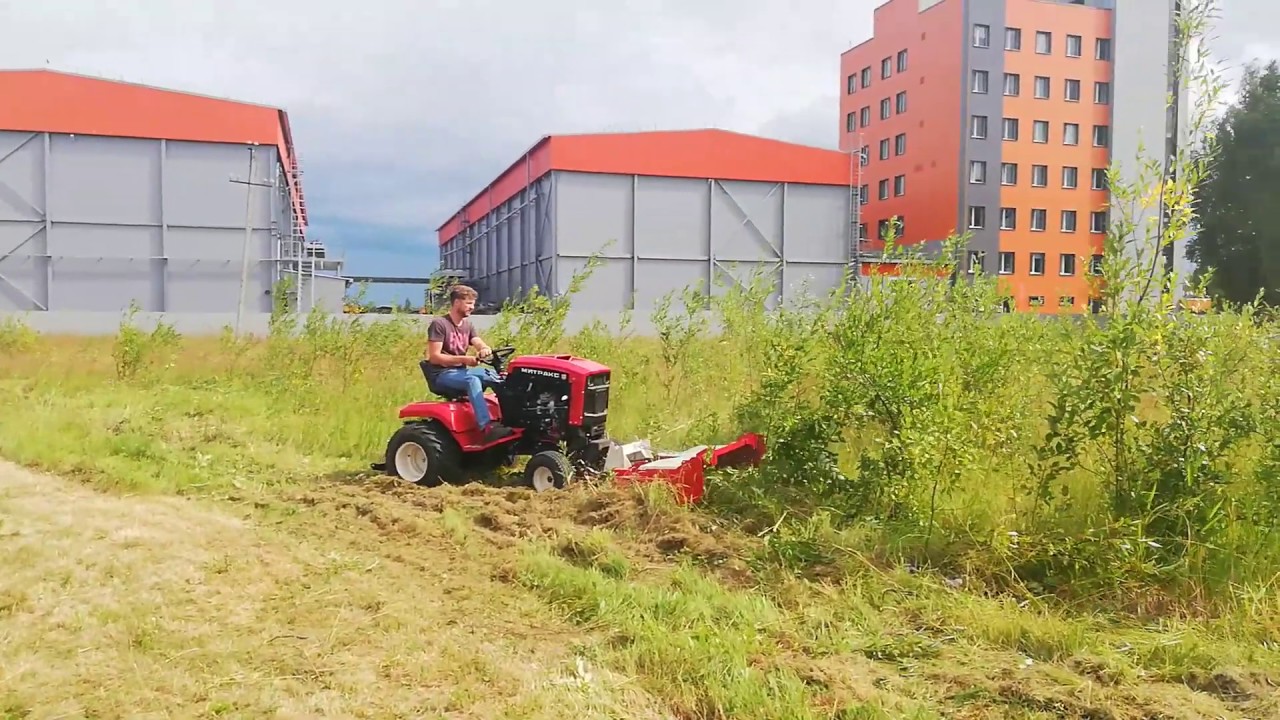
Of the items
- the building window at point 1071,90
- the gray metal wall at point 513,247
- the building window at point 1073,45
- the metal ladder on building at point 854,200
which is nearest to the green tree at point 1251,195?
the building window at point 1071,90

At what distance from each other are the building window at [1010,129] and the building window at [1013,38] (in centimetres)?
320

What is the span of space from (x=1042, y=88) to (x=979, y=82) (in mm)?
3458

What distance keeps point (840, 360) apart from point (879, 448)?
0.61 m

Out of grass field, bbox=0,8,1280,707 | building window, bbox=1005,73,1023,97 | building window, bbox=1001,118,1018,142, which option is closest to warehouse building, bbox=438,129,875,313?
building window, bbox=1001,118,1018,142

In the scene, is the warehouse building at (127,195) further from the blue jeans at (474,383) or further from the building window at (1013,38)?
the building window at (1013,38)

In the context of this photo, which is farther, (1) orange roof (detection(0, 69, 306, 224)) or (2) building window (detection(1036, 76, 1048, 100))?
(2) building window (detection(1036, 76, 1048, 100))

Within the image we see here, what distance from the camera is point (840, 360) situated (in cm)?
591

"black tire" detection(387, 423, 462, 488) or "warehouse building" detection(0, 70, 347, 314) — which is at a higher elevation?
"warehouse building" detection(0, 70, 347, 314)

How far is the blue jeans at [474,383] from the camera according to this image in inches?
293

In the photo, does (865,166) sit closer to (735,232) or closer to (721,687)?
(735,232)

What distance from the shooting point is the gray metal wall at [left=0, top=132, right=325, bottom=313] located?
3200 cm

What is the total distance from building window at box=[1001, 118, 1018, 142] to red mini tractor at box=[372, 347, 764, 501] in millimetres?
40277

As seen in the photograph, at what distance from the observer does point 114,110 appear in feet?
105

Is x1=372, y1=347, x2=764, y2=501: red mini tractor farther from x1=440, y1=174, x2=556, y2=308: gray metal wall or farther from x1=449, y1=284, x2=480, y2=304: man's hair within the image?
x1=440, y1=174, x2=556, y2=308: gray metal wall
